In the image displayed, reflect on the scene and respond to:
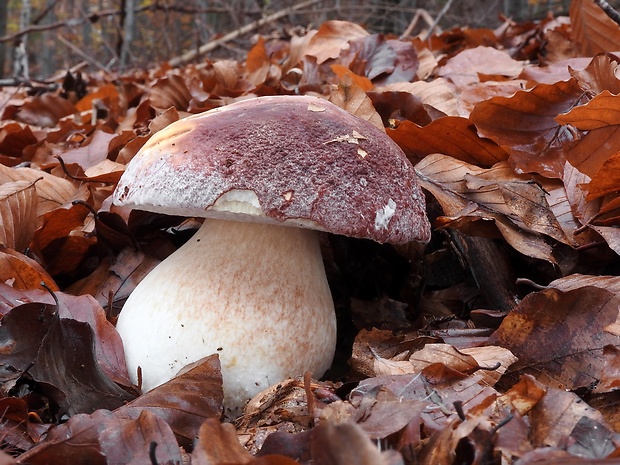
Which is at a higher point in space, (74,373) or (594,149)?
(594,149)

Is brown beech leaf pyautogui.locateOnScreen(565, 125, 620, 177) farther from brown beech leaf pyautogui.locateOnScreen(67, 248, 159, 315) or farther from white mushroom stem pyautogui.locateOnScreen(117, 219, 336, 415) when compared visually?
brown beech leaf pyautogui.locateOnScreen(67, 248, 159, 315)

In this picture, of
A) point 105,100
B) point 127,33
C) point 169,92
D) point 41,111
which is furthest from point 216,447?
point 127,33

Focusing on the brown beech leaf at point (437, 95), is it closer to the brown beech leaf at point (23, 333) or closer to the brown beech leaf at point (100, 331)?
the brown beech leaf at point (100, 331)

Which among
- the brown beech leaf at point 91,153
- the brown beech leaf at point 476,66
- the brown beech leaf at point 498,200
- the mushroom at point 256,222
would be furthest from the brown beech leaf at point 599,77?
the brown beech leaf at point 91,153

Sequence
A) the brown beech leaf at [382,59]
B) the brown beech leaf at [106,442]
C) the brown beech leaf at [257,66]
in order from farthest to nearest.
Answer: the brown beech leaf at [257,66] < the brown beech leaf at [382,59] < the brown beech leaf at [106,442]

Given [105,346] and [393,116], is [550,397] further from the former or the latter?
[393,116]

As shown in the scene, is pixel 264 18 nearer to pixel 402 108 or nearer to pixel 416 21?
pixel 416 21
